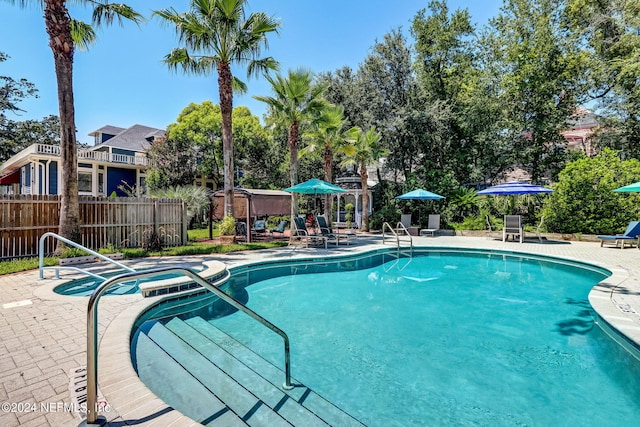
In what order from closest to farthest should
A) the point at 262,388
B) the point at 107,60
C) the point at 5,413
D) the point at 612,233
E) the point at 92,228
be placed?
1. the point at 5,413
2. the point at 262,388
3. the point at 92,228
4. the point at 612,233
5. the point at 107,60

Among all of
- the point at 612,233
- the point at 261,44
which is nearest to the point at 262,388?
the point at 261,44

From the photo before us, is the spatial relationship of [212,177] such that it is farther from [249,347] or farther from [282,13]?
[249,347]

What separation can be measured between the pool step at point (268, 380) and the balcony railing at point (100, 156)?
2399 centimetres

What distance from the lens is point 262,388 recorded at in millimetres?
3627

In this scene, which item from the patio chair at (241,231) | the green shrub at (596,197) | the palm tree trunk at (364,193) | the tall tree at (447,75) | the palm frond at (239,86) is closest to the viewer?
the palm frond at (239,86)

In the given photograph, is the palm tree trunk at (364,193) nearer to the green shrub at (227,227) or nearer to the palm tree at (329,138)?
the palm tree at (329,138)

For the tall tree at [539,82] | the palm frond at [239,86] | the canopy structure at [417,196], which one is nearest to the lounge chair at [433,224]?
the canopy structure at [417,196]

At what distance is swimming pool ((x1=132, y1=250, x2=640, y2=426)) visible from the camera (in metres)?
3.53

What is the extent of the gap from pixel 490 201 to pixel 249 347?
18.2 m

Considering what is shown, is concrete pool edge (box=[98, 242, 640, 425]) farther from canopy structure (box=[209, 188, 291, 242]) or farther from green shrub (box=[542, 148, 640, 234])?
canopy structure (box=[209, 188, 291, 242])

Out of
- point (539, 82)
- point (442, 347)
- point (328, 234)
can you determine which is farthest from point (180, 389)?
point (539, 82)

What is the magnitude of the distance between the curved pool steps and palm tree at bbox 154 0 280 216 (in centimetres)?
936

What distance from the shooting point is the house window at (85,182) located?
25281mm

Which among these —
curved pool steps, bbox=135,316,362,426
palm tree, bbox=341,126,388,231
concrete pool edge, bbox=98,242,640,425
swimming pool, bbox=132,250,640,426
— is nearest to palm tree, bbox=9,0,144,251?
swimming pool, bbox=132,250,640,426
